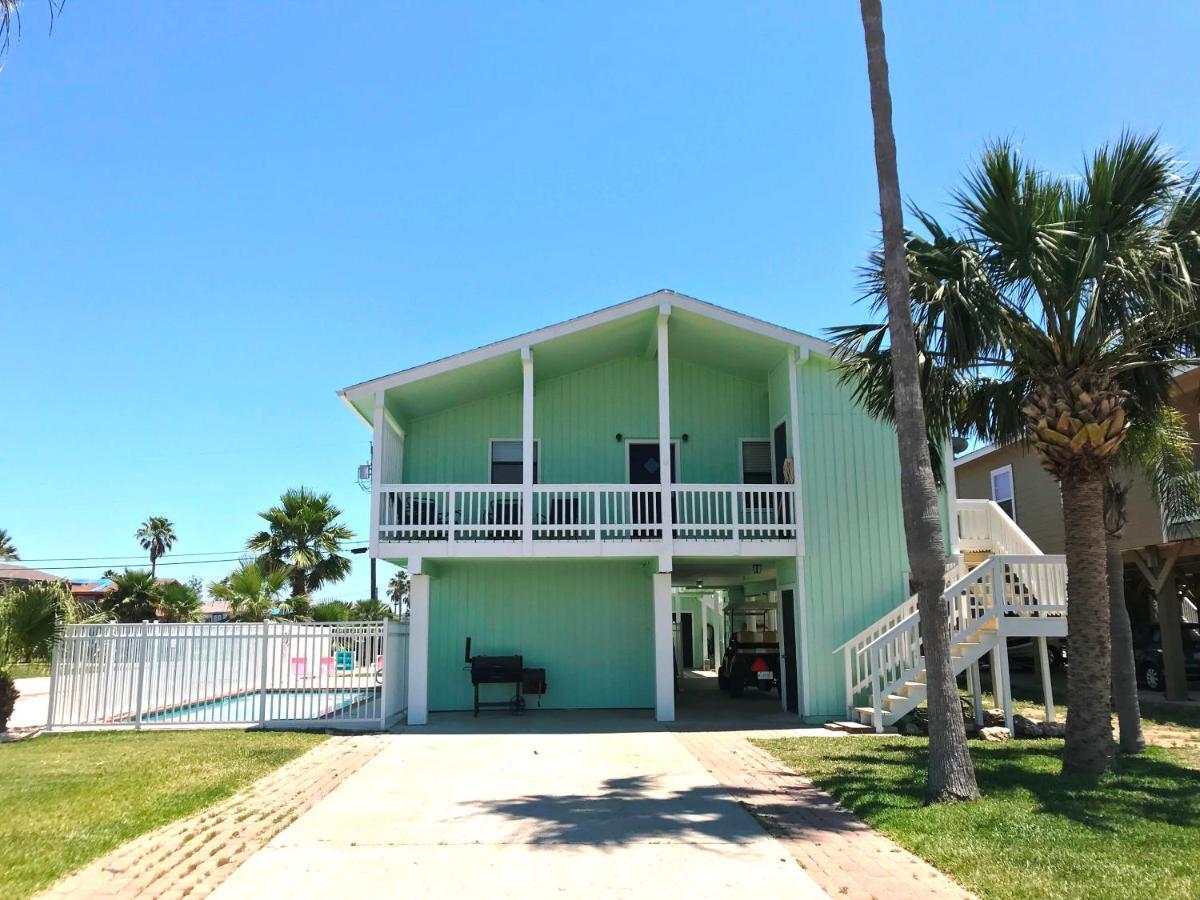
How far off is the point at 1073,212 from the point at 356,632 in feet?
36.5

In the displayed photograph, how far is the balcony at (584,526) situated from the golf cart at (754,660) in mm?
3994

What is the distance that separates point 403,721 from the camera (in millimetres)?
14484

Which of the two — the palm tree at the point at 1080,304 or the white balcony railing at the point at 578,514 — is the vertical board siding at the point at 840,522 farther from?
the palm tree at the point at 1080,304

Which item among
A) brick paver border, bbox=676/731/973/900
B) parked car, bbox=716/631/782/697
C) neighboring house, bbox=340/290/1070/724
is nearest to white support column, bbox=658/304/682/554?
neighboring house, bbox=340/290/1070/724

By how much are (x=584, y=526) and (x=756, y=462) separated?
14.2 feet

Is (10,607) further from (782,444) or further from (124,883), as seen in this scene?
(782,444)

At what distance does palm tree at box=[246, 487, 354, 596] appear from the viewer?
2777cm

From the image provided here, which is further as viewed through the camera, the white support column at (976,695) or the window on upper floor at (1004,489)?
the window on upper floor at (1004,489)

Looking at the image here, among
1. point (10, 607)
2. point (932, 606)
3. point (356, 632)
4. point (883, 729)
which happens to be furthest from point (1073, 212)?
point (10, 607)

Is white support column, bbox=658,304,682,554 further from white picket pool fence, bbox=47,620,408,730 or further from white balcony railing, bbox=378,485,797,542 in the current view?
white picket pool fence, bbox=47,620,408,730

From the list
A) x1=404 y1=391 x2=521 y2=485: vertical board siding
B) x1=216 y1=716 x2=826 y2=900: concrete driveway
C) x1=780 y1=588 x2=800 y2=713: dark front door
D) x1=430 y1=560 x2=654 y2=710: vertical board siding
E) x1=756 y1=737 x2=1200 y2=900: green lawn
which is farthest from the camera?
x1=404 y1=391 x2=521 y2=485: vertical board siding

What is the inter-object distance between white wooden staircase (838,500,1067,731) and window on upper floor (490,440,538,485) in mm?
6575

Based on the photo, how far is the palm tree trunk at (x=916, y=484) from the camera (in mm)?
7848

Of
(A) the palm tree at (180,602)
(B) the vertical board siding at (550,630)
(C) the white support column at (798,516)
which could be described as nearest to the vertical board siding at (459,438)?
(B) the vertical board siding at (550,630)
